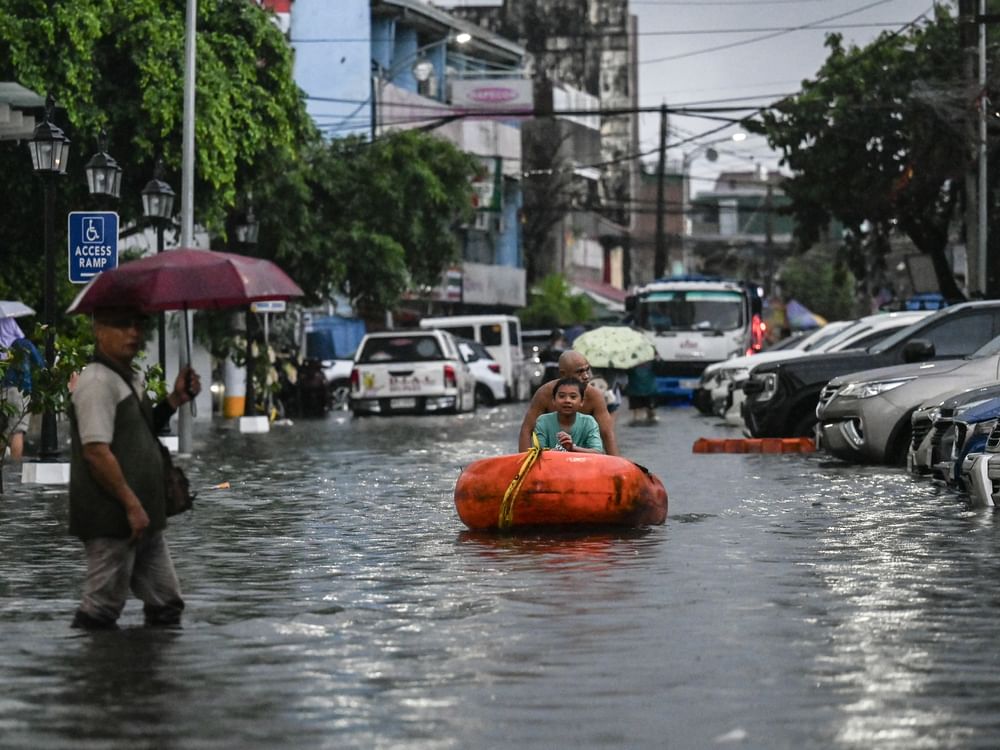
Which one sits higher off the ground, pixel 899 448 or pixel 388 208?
pixel 388 208

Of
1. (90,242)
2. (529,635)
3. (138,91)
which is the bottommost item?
(529,635)

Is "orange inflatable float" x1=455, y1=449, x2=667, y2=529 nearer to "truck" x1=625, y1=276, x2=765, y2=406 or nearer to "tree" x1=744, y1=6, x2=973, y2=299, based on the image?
"truck" x1=625, y1=276, x2=765, y2=406

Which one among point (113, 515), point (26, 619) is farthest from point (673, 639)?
point (26, 619)

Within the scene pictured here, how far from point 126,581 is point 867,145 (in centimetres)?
5158

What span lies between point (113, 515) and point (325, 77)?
6618 centimetres

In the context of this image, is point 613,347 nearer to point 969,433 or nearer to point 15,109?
point 15,109

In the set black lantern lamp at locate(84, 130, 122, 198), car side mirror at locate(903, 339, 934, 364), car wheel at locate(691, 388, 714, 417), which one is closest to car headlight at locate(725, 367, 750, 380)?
car wheel at locate(691, 388, 714, 417)

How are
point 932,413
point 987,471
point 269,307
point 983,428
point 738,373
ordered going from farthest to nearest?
point 269,307, point 738,373, point 932,413, point 983,428, point 987,471

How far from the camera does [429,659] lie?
988 centimetres

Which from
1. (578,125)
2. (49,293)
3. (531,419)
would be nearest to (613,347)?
(49,293)

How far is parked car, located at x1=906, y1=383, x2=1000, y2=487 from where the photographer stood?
18.6 meters

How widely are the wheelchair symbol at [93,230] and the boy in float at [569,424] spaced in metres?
9.71

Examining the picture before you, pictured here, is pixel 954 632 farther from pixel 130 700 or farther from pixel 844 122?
pixel 844 122

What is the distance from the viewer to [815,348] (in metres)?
36.9
